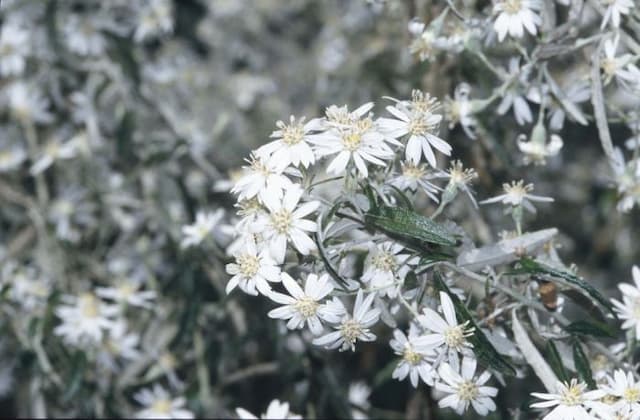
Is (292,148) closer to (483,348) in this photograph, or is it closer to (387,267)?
(387,267)

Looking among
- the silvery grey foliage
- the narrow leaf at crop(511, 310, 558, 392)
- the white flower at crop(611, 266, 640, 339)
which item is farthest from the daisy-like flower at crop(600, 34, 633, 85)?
the narrow leaf at crop(511, 310, 558, 392)

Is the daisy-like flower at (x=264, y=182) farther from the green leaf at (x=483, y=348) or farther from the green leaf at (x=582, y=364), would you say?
the green leaf at (x=582, y=364)

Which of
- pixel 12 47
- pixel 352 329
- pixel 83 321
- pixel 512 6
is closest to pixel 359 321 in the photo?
pixel 352 329

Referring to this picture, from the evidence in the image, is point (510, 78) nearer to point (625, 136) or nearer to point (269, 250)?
point (269, 250)

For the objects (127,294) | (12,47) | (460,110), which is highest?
(12,47)

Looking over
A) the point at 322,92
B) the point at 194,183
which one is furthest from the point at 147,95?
the point at 322,92

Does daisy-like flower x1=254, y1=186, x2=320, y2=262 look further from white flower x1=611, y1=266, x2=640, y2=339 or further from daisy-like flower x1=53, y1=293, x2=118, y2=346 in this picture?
daisy-like flower x1=53, y1=293, x2=118, y2=346

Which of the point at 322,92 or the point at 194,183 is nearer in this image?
the point at 194,183
